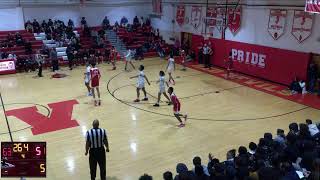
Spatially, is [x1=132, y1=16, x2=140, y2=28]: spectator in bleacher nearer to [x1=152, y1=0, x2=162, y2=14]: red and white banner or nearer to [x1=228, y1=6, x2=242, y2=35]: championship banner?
[x1=152, y1=0, x2=162, y2=14]: red and white banner

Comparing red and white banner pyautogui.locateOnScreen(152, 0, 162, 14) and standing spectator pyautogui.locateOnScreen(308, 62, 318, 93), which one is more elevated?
red and white banner pyautogui.locateOnScreen(152, 0, 162, 14)

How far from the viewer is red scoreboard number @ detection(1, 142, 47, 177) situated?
620 centimetres

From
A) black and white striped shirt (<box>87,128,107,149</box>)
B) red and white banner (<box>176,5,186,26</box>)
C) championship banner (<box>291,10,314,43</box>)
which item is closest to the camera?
black and white striped shirt (<box>87,128,107,149</box>)

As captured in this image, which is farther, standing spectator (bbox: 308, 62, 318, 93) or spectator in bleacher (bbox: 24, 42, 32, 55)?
spectator in bleacher (bbox: 24, 42, 32, 55)

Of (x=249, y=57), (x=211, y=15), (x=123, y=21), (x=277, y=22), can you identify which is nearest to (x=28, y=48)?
(x=123, y=21)

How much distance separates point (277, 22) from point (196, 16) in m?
7.59

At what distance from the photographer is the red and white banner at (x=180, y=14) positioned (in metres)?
26.1

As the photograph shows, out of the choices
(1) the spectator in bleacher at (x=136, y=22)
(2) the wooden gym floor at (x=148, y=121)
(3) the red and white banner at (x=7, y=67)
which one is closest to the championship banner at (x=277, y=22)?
(2) the wooden gym floor at (x=148, y=121)

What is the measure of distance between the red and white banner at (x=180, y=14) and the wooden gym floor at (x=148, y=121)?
7.92 metres

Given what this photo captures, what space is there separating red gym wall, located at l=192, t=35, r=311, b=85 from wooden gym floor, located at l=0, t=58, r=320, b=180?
2003 millimetres

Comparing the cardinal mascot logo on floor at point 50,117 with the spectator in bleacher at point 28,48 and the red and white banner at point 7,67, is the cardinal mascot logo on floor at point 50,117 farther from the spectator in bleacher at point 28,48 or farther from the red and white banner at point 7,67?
the spectator in bleacher at point 28,48

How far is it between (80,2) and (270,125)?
829 inches

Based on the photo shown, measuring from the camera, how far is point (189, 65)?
915 inches

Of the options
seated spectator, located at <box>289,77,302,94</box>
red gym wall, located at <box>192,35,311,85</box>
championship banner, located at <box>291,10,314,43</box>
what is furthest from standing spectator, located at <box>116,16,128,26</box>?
seated spectator, located at <box>289,77,302,94</box>
